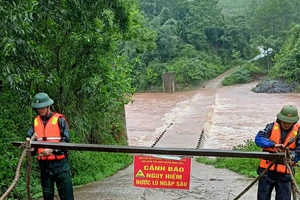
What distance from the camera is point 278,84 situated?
129 ft

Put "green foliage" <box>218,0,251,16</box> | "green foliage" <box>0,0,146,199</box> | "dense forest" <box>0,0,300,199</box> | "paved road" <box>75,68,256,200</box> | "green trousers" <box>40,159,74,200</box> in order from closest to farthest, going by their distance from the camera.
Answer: "green trousers" <box>40,159,74,200</box> → "dense forest" <box>0,0,300,199</box> → "green foliage" <box>0,0,146,199</box> → "paved road" <box>75,68,256,200</box> → "green foliage" <box>218,0,251,16</box>

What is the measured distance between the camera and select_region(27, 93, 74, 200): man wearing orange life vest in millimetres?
4195

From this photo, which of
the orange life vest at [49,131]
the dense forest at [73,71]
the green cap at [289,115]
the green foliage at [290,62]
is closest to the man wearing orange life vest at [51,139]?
the orange life vest at [49,131]

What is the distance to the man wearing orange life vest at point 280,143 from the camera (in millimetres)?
4027

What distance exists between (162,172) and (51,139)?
1.39 m

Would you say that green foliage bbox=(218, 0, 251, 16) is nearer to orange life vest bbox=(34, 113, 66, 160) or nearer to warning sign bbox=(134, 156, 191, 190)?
orange life vest bbox=(34, 113, 66, 160)

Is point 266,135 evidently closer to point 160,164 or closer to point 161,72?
point 160,164

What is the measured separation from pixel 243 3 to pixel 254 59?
47.2 metres

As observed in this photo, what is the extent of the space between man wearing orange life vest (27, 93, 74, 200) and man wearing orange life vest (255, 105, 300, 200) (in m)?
2.05

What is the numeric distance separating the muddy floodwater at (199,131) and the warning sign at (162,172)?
9.11 ft

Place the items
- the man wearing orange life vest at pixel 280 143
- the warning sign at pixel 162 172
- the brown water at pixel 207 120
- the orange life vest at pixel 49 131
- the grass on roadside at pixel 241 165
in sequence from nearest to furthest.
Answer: the warning sign at pixel 162 172 → the man wearing orange life vest at pixel 280 143 → the orange life vest at pixel 49 131 → the grass on roadside at pixel 241 165 → the brown water at pixel 207 120

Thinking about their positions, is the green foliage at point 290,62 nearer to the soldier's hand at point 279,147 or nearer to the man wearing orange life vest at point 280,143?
the man wearing orange life vest at point 280,143

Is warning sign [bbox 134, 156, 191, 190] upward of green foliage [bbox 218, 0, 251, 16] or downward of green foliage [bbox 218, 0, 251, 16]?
downward

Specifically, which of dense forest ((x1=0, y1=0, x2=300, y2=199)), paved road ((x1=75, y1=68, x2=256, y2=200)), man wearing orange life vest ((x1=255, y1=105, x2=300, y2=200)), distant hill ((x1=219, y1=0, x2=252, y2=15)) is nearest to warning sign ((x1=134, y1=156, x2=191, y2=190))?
man wearing orange life vest ((x1=255, y1=105, x2=300, y2=200))
